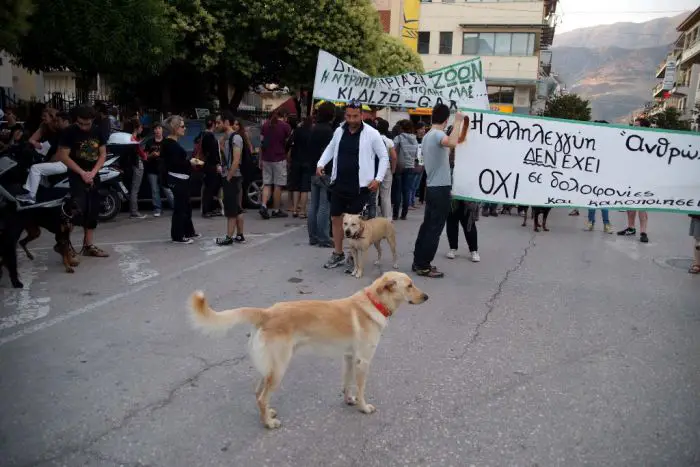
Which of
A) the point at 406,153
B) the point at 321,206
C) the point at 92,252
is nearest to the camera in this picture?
the point at 92,252

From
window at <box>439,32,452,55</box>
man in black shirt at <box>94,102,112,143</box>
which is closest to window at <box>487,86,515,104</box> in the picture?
window at <box>439,32,452,55</box>

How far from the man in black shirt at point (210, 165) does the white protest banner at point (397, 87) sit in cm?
219

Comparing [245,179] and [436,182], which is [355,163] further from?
[245,179]

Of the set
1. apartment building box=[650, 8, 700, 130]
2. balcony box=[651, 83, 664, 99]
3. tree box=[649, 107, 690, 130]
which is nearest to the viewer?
tree box=[649, 107, 690, 130]

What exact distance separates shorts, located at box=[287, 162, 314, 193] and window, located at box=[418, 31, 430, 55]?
39.2 metres

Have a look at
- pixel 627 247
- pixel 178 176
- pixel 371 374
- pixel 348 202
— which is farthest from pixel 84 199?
pixel 627 247

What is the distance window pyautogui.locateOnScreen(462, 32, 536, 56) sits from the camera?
44.5m

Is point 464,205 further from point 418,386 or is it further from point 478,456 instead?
point 478,456

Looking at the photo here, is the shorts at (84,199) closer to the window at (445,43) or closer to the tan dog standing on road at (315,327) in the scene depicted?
the tan dog standing on road at (315,327)

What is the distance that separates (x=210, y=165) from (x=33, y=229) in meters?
2.99

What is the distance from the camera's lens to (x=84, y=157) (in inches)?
288

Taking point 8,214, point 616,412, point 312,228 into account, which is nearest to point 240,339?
point 616,412

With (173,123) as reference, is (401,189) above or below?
below

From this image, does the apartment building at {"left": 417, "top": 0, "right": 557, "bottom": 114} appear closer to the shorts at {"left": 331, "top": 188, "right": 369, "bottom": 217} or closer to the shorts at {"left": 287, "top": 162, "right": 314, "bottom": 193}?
the shorts at {"left": 287, "top": 162, "right": 314, "bottom": 193}
